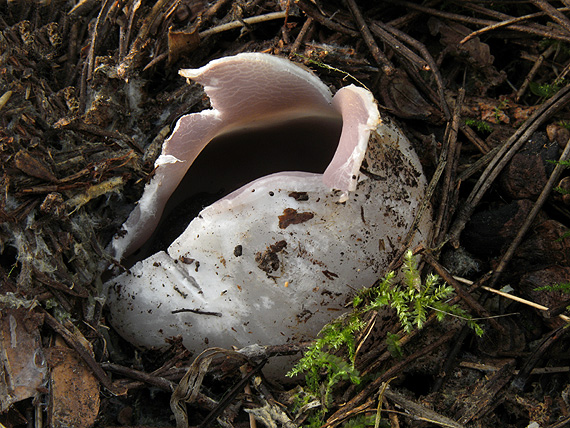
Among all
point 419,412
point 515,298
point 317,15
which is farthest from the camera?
point 317,15

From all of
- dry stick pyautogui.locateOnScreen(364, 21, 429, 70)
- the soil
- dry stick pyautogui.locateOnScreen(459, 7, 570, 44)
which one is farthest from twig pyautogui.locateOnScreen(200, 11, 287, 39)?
dry stick pyautogui.locateOnScreen(459, 7, 570, 44)

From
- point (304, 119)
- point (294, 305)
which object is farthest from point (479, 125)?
point (294, 305)

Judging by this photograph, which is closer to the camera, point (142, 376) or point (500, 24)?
point (142, 376)

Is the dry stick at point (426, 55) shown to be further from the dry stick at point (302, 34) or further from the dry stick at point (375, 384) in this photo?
the dry stick at point (375, 384)

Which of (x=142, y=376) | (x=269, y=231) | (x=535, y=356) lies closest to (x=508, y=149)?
(x=535, y=356)

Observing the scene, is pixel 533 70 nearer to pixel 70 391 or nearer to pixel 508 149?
pixel 508 149

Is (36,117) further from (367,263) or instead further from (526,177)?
(526,177)

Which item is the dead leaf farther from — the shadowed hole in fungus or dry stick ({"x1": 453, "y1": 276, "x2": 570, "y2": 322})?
dry stick ({"x1": 453, "y1": 276, "x2": 570, "y2": 322})

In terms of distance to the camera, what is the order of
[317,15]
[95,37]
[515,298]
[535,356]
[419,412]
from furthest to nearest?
[95,37], [317,15], [515,298], [535,356], [419,412]
